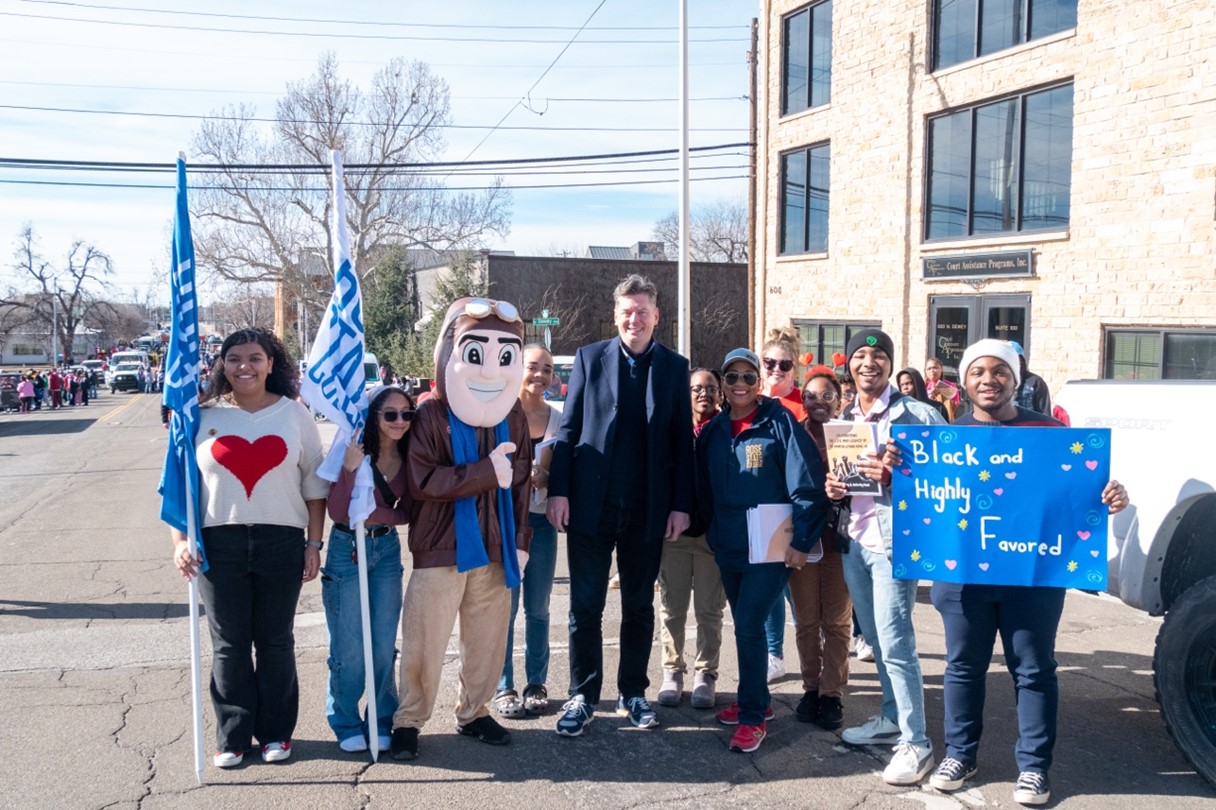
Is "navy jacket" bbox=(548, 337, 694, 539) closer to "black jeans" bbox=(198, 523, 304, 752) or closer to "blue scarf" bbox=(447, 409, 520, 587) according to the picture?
"blue scarf" bbox=(447, 409, 520, 587)

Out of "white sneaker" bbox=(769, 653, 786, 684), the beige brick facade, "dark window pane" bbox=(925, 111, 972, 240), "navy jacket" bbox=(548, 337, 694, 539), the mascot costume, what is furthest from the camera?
"dark window pane" bbox=(925, 111, 972, 240)

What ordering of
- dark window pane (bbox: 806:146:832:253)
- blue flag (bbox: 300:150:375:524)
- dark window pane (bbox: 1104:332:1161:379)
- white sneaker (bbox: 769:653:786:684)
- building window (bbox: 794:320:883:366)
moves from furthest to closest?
dark window pane (bbox: 806:146:832:253), building window (bbox: 794:320:883:366), dark window pane (bbox: 1104:332:1161:379), white sneaker (bbox: 769:653:786:684), blue flag (bbox: 300:150:375:524)

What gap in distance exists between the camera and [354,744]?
178 inches

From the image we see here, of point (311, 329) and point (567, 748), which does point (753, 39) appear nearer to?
point (567, 748)

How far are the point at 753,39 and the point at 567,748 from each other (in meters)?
17.0

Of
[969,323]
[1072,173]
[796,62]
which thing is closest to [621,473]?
[1072,173]

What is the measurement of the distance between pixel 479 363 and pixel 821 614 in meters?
2.27

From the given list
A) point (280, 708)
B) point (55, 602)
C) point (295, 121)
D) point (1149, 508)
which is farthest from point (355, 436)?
point (295, 121)

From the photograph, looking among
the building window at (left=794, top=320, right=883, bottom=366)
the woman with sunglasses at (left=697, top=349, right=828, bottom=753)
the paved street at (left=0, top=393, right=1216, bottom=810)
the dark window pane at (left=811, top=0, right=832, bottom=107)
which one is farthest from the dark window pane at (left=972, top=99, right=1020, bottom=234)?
the woman with sunglasses at (left=697, top=349, right=828, bottom=753)

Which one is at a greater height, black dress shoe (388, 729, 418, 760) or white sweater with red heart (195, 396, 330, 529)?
white sweater with red heart (195, 396, 330, 529)

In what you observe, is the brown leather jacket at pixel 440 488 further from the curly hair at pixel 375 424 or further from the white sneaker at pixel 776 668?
the white sneaker at pixel 776 668

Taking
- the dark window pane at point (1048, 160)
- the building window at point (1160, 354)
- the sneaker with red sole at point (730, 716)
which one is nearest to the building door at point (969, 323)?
the dark window pane at point (1048, 160)

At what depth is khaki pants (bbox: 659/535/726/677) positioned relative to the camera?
5234 millimetres

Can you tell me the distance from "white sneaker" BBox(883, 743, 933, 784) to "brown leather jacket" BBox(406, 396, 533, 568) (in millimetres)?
2049
